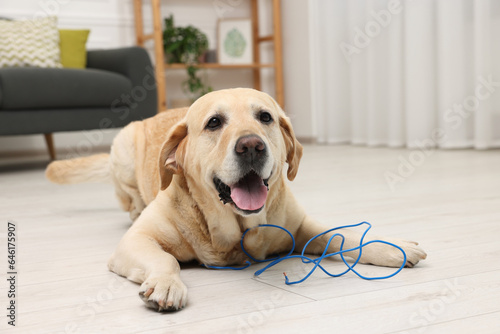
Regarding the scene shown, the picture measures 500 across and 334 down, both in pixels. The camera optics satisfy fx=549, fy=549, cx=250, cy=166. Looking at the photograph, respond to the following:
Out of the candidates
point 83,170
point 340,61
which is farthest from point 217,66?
point 83,170

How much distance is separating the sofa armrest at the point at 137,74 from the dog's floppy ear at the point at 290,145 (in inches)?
116

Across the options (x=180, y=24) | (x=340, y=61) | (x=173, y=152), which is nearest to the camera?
(x=173, y=152)

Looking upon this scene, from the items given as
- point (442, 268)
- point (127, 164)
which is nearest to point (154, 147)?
point (127, 164)

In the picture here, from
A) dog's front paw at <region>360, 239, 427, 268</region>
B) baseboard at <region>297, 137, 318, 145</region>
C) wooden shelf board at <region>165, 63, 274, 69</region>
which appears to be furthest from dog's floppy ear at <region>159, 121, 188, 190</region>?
baseboard at <region>297, 137, 318, 145</region>

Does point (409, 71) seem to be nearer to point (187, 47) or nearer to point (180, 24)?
point (187, 47)

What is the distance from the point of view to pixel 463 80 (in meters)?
4.15

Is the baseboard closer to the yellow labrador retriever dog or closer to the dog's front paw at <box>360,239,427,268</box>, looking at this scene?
the yellow labrador retriever dog

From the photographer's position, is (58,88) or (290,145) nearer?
(290,145)

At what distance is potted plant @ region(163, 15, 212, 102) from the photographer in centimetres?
545

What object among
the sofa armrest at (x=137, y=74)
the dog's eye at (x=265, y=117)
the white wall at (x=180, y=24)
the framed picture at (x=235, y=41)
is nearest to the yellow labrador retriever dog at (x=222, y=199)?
the dog's eye at (x=265, y=117)

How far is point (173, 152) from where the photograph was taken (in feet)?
4.75

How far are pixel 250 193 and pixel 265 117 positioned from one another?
8.0 inches

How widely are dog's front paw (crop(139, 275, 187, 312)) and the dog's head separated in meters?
0.24

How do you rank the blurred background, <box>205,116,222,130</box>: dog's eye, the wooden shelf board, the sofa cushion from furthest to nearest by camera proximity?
the wooden shelf board
the blurred background
the sofa cushion
<box>205,116,222,130</box>: dog's eye
